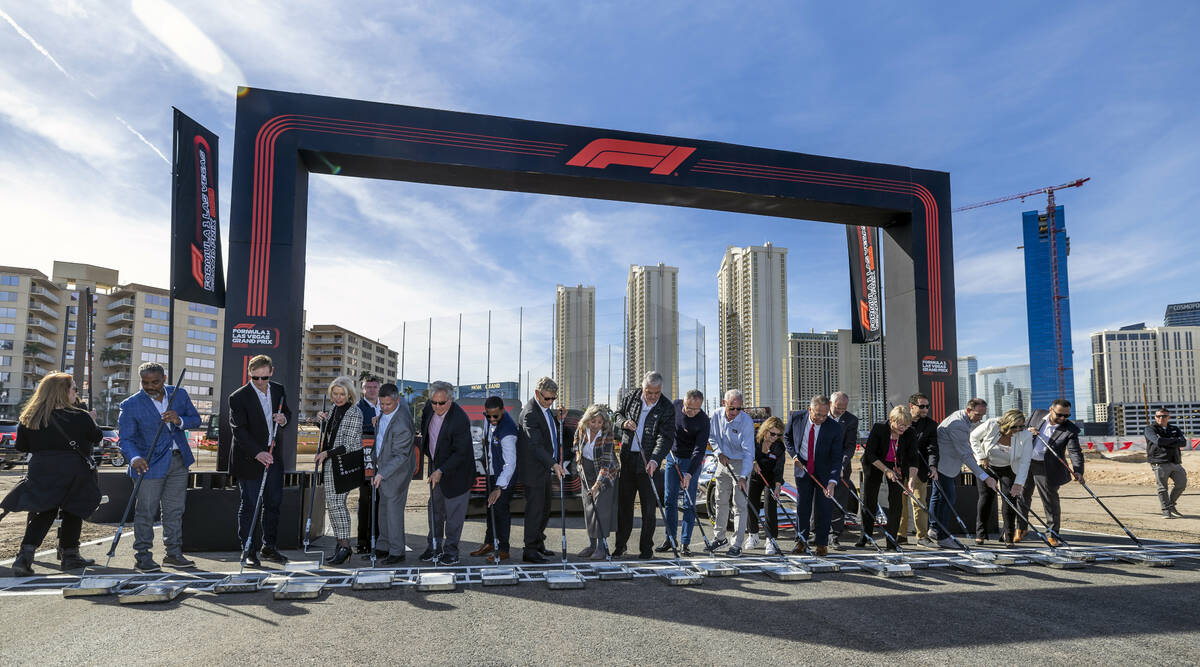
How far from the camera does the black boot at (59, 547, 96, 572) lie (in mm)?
5988

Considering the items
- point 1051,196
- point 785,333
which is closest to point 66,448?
point 785,333

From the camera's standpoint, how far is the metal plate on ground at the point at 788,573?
18.6 feet

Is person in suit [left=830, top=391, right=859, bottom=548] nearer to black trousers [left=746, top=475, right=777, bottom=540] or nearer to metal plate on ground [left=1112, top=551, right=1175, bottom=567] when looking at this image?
black trousers [left=746, top=475, right=777, bottom=540]

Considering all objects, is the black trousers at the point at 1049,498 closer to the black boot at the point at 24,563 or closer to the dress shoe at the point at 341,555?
the dress shoe at the point at 341,555

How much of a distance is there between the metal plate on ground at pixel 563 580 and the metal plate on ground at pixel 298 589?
5.53 ft

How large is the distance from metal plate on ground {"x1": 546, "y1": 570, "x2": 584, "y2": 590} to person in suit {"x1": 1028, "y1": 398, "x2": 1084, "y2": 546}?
5393 mm

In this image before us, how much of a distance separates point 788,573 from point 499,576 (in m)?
2.36

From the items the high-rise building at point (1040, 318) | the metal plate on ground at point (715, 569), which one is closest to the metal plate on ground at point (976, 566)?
the metal plate on ground at point (715, 569)

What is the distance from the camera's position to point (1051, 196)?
103 meters

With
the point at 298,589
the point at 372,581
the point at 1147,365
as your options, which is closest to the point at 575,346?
the point at 372,581

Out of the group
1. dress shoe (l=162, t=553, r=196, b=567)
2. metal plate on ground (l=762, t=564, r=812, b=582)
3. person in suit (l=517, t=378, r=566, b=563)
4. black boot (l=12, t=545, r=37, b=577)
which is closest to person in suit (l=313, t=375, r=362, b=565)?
dress shoe (l=162, t=553, r=196, b=567)

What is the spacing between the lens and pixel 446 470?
634 centimetres

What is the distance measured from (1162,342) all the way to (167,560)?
173396 mm

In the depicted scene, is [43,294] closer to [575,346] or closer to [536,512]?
[575,346]
